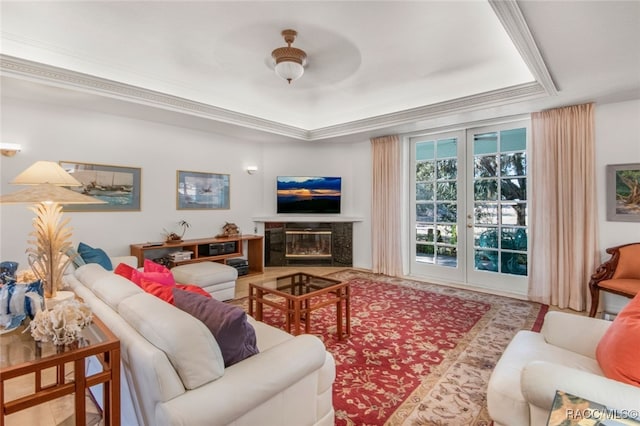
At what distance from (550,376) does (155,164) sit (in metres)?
5.06

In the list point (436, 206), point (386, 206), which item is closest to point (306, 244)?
point (386, 206)

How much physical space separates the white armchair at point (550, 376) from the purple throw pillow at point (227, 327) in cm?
118

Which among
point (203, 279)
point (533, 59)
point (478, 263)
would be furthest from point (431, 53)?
point (203, 279)

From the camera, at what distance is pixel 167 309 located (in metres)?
1.36

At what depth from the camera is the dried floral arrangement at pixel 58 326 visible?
1219mm

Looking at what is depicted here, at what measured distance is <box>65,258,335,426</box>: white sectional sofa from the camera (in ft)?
3.74

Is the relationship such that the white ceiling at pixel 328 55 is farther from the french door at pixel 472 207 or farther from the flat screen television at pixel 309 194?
the flat screen television at pixel 309 194

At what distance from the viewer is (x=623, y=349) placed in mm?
1364

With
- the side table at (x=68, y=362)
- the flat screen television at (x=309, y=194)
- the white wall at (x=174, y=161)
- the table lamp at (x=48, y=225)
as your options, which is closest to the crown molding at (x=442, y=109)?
the white wall at (x=174, y=161)

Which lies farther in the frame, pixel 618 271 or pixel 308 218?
pixel 308 218

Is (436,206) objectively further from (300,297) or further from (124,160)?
(124,160)

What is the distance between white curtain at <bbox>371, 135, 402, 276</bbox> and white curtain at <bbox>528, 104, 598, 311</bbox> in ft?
6.32

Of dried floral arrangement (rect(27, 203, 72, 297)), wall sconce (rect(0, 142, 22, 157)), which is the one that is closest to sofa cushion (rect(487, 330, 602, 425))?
dried floral arrangement (rect(27, 203, 72, 297))

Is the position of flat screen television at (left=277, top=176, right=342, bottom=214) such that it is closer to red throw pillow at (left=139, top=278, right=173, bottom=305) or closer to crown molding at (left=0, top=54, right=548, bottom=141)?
crown molding at (left=0, top=54, right=548, bottom=141)
